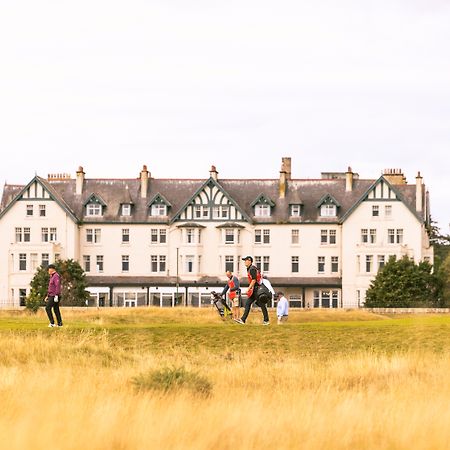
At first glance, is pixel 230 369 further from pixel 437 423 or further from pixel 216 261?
pixel 216 261

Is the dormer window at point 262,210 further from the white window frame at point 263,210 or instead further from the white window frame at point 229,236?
the white window frame at point 229,236

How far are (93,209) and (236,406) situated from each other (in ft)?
300

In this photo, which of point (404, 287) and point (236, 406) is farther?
point (404, 287)

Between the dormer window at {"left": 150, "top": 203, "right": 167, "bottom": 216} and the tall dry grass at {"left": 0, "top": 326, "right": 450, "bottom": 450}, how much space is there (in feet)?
272

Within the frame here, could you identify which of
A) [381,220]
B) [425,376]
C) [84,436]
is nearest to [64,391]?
[84,436]

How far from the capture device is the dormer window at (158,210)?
106062mm

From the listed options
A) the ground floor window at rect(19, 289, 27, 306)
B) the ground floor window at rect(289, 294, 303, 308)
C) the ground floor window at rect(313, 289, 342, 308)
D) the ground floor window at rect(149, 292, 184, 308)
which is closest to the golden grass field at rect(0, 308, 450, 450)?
the ground floor window at rect(149, 292, 184, 308)

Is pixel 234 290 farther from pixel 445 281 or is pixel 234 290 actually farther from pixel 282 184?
pixel 282 184

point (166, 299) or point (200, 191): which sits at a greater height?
point (200, 191)

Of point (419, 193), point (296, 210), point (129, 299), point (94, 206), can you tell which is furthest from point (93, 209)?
point (419, 193)

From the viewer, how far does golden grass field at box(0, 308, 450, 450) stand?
1370 cm

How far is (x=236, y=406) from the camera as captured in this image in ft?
50.7

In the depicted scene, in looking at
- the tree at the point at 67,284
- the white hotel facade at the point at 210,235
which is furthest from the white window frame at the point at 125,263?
the tree at the point at 67,284

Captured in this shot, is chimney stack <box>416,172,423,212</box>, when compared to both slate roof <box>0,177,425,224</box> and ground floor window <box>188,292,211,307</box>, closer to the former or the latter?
slate roof <box>0,177,425,224</box>
